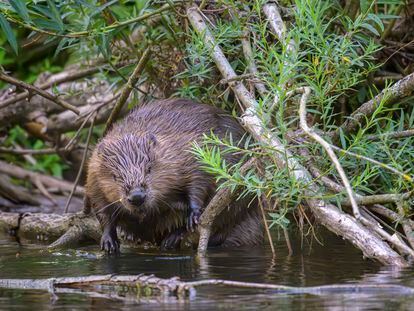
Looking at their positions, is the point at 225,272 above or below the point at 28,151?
below

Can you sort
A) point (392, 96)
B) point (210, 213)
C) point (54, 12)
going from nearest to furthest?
1. point (392, 96)
2. point (54, 12)
3. point (210, 213)

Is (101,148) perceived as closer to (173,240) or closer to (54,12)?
(173,240)

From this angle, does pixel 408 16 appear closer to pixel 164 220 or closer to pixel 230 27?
pixel 230 27

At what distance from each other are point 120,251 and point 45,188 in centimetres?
277

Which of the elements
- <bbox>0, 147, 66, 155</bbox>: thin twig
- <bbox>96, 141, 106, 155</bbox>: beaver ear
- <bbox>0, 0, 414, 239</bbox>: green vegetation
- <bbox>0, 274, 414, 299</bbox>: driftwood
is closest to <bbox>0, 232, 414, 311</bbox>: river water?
<bbox>0, 274, 414, 299</bbox>: driftwood

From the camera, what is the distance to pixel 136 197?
17.3 ft

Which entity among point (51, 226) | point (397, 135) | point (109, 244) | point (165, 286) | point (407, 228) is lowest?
point (165, 286)

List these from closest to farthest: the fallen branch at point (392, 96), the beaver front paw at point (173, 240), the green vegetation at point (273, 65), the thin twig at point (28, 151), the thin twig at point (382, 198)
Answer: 1. the thin twig at point (382, 198)
2. the green vegetation at point (273, 65)
3. the fallen branch at point (392, 96)
4. the beaver front paw at point (173, 240)
5. the thin twig at point (28, 151)

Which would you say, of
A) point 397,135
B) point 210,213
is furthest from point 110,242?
point 397,135

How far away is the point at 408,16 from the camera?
6.12 meters

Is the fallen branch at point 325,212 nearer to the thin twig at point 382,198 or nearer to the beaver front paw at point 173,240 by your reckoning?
the thin twig at point 382,198

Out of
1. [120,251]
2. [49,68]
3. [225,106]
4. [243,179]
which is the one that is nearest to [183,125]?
[225,106]

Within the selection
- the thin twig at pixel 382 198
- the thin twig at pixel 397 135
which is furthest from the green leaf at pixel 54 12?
the thin twig at pixel 382 198

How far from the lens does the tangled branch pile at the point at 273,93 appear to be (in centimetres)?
432
